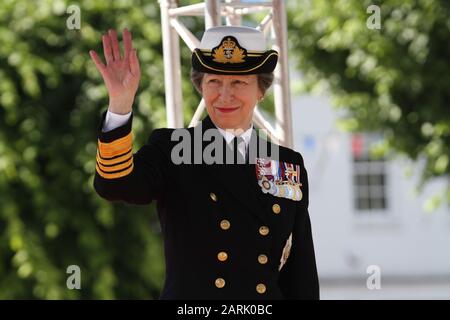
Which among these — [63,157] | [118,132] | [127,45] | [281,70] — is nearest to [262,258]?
[118,132]

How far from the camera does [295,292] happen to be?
3.04m

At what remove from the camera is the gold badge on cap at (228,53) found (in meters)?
2.93

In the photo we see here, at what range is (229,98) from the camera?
2.91 m

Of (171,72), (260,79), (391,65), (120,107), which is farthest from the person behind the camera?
(391,65)

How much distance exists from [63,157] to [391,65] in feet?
8.40

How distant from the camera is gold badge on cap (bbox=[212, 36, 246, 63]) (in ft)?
9.62

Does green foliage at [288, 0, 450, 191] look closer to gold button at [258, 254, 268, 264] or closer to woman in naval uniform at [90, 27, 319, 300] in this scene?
woman in naval uniform at [90, 27, 319, 300]

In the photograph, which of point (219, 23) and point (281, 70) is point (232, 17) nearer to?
point (281, 70)

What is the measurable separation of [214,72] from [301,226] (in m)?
0.52

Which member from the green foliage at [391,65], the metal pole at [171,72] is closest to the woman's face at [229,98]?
the metal pole at [171,72]

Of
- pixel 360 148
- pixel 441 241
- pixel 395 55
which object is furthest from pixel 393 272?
pixel 395 55

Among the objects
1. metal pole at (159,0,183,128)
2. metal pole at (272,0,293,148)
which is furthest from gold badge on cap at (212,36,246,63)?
metal pole at (272,0,293,148)

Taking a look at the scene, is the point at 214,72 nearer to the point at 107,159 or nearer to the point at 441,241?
the point at 107,159

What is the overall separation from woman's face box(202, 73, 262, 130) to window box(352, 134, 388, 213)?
1389 cm
